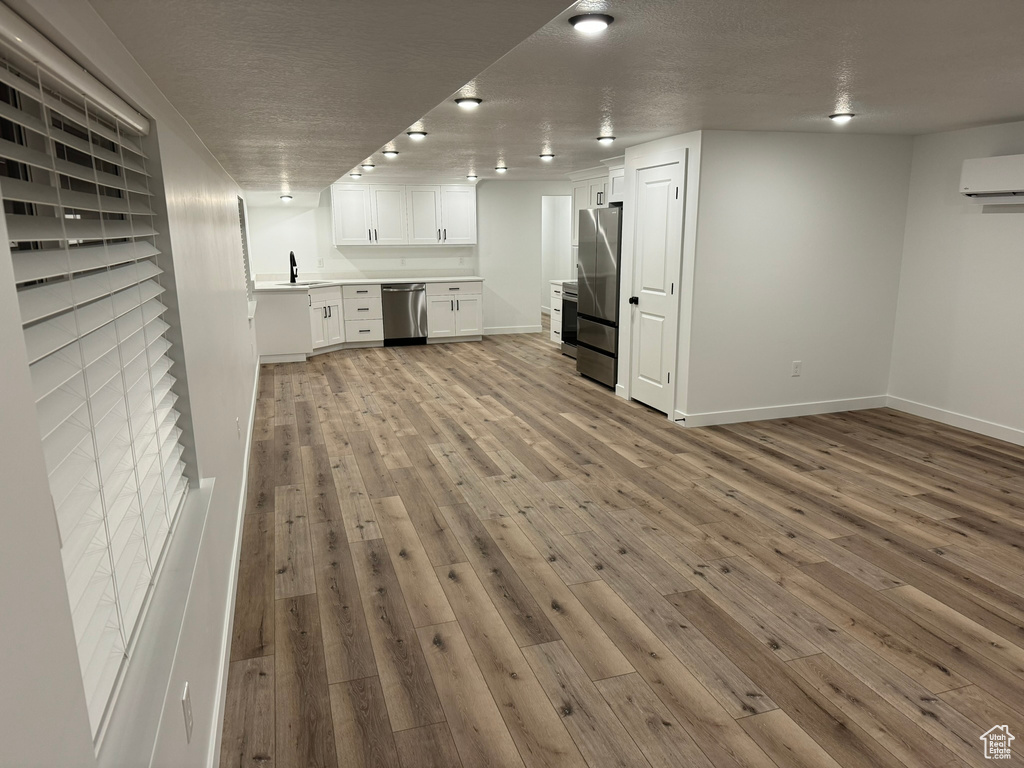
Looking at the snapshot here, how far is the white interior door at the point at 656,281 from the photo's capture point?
17.4 feet

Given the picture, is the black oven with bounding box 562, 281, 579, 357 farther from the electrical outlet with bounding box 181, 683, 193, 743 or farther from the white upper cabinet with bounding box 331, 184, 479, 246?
the electrical outlet with bounding box 181, 683, 193, 743

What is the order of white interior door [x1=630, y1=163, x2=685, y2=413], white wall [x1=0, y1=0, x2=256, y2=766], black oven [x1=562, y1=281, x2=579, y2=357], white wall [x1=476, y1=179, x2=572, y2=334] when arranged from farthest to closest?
white wall [x1=476, y1=179, x2=572, y2=334], black oven [x1=562, y1=281, x2=579, y2=357], white interior door [x1=630, y1=163, x2=685, y2=413], white wall [x1=0, y1=0, x2=256, y2=766]

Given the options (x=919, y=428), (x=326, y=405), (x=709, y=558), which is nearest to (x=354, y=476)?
(x=326, y=405)

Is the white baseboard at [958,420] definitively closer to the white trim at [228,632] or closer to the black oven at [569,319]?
the black oven at [569,319]

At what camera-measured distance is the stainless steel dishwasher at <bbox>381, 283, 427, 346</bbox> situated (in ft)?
29.0

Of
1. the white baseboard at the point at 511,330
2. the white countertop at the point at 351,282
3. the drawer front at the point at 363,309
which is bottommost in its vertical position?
the white baseboard at the point at 511,330

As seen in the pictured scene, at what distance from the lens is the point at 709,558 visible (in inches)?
125

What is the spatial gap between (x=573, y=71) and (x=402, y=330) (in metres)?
6.26

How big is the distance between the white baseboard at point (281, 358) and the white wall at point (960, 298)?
20.5 feet

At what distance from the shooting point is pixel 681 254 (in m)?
5.23

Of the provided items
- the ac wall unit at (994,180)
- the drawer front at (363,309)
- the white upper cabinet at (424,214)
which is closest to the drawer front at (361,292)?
the drawer front at (363,309)

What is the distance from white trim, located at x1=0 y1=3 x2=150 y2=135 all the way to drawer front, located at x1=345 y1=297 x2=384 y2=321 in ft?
23.9

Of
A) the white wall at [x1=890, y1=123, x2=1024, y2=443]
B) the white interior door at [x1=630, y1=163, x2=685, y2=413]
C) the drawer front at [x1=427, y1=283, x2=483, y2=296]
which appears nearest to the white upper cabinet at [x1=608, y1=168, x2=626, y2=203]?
the white interior door at [x1=630, y1=163, x2=685, y2=413]

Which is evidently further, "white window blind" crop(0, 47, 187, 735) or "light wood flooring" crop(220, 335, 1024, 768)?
"light wood flooring" crop(220, 335, 1024, 768)
